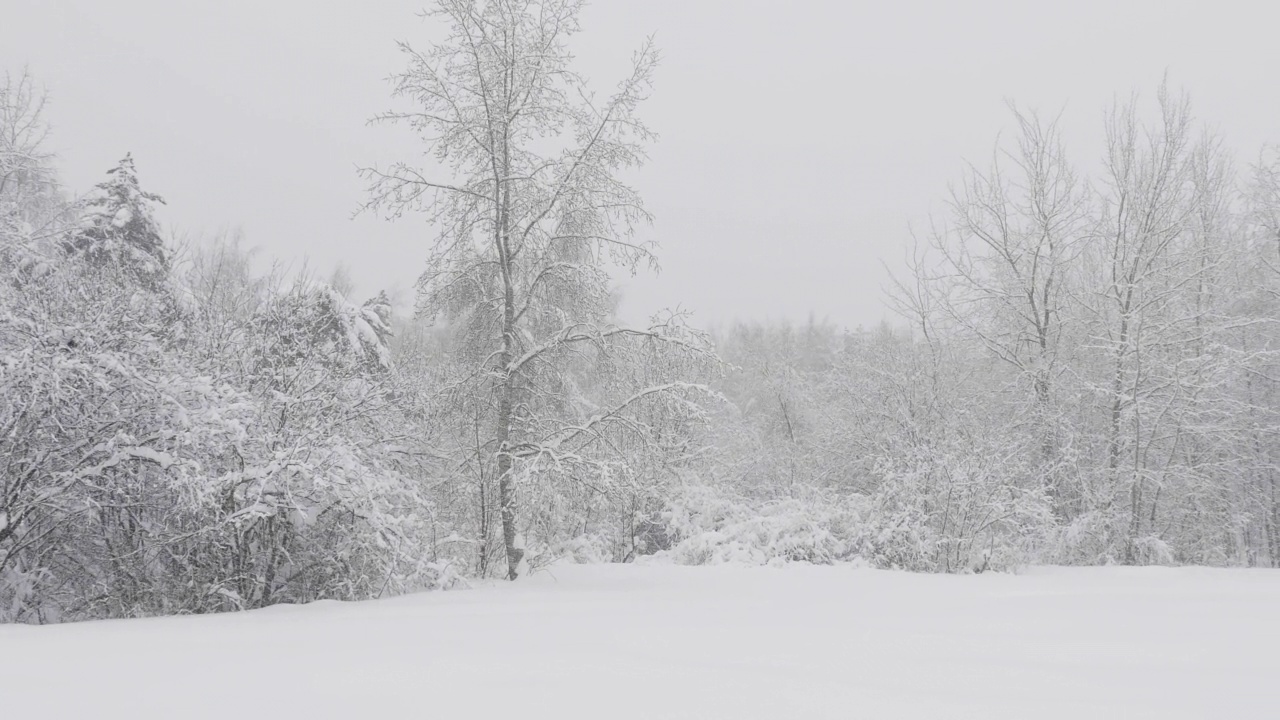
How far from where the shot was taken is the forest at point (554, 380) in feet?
20.0

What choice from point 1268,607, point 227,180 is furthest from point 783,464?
point 227,180

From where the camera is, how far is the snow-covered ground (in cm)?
278

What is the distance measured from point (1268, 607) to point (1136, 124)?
12278 mm


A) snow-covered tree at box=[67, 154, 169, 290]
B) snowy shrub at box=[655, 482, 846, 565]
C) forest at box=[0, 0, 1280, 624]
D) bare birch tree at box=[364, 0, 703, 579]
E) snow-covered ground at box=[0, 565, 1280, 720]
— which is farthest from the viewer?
snow-covered tree at box=[67, 154, 169, 290]

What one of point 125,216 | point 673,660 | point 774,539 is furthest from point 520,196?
point 125,216

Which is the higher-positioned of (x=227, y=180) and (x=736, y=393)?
(x=227, y=180)

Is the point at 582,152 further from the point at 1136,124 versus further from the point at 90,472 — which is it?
the point at 1136,124

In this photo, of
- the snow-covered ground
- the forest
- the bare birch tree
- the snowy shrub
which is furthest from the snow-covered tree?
the snowy shrub

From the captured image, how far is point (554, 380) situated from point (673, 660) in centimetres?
697

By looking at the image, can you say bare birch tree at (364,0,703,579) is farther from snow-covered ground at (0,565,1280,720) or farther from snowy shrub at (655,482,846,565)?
snow-covered ground at (0,565,1280,720)

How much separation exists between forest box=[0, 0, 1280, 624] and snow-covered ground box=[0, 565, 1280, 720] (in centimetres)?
152

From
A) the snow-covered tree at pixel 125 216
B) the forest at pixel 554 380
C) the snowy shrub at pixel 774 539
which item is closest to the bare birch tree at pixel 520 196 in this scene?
the forest at pixel 554 380

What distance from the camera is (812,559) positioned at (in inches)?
435

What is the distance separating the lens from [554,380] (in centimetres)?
1025
